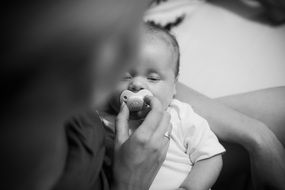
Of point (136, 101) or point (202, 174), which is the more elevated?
point (136, 101)

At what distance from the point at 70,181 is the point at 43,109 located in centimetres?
43

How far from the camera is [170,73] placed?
108 cm

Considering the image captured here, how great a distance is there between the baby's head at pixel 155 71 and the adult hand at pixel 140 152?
119 millimetres

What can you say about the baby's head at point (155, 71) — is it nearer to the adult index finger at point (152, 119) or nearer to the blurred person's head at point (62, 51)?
the adult index finger at point (152, 119)

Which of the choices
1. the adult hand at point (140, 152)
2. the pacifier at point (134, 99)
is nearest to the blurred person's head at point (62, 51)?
the adult hand at point (140, 152)

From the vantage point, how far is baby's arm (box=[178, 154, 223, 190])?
933 mm

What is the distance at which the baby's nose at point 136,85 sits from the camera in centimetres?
99

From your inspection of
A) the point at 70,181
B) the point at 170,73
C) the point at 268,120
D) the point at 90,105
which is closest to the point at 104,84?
the point at 90,105

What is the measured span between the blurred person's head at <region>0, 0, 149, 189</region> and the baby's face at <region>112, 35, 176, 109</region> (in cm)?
75

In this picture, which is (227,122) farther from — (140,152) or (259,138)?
(140,152)

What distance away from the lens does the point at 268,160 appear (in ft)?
3.43

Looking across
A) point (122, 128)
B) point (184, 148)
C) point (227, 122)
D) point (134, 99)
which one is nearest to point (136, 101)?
point (134, 99)

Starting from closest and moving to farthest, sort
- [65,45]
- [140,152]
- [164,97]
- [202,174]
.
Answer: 1. [65,45]
2. [140,152]
3. [202,174]
4. [164,97]

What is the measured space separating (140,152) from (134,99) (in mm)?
184
